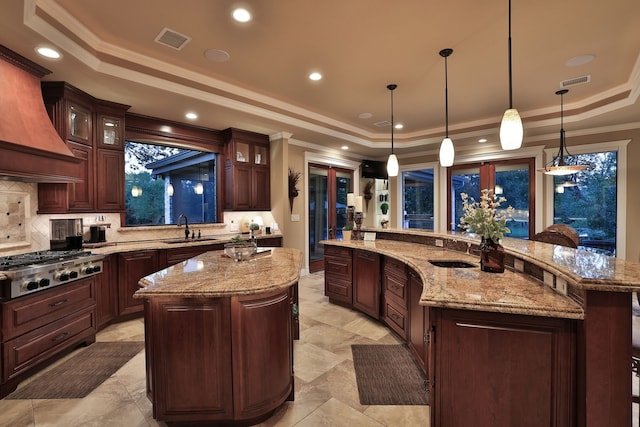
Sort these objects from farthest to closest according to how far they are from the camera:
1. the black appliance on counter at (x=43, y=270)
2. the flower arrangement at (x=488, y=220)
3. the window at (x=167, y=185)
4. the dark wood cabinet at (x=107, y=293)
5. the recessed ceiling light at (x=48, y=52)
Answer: the window at (x=167, y=185)
the dark wood cabinet at (x=107, y=293)
the recessed ceiling light at (x=48, y=52)
the black appliance on counter at (x=43, y=270)
the flower arrangement at (x=488, y=220)

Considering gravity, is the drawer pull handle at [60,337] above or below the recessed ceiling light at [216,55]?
below

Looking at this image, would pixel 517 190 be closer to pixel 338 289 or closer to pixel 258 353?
pixel 338 289

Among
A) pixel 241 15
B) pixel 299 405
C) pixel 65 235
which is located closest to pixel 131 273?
pixel 65 235

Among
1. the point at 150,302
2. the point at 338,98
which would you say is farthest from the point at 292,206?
the point at 150,302

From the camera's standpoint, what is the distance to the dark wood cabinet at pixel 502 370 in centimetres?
143

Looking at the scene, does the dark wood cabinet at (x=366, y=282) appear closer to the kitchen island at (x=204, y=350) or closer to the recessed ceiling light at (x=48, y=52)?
the kitchen island at (x=204, y=350)

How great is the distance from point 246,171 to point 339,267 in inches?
96.8

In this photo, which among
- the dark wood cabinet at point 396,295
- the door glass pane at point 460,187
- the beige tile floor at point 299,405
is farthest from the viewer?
the door glass pane at point 460,187

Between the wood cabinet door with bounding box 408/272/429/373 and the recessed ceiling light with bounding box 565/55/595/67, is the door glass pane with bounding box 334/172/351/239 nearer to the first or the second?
the wood cabinet door with bounding box 408/272/429/373

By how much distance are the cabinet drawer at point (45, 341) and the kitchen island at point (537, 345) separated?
10.2 ft

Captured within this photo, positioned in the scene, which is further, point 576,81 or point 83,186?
point 576,81

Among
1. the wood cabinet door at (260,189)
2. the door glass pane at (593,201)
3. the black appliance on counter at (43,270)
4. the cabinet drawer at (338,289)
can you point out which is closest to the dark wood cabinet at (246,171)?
the wood cabinet door at (260,189)

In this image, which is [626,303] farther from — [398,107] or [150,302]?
[398,107]

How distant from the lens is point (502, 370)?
1506 mm
